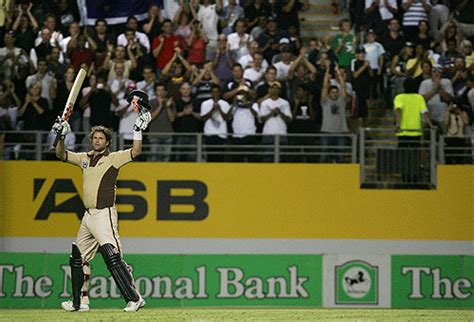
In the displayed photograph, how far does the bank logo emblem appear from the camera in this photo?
1945 cm

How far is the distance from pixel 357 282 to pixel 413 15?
4921 millimetres

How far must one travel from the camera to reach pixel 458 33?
21250 mm

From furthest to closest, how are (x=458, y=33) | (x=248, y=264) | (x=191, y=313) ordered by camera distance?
(x=458, y=33) < (x=248, y=264) < (x=191, y=313)

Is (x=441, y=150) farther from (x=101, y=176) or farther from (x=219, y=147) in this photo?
(x=101, y=176)

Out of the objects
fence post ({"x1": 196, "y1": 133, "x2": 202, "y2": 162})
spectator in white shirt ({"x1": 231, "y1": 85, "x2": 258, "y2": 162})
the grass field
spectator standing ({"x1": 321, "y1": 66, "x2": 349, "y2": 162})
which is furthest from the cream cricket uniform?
spectator standing ({"x1": 321, "y1": 66, "x2": 349, "y2": 162})

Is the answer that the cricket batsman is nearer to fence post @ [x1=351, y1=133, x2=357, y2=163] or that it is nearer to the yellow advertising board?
the yellow advertising board

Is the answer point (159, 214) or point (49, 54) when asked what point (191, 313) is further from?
point (49, 54)

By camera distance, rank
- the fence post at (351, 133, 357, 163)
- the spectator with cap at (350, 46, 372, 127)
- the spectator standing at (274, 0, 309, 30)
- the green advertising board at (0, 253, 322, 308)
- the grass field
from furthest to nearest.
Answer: the spectator standing at (274, 0, 309, 30) → the spectator with cap at (350, 46, 372, 127) → the fence post at (351, 133, 357, 163) → the green advertising board at (0, 253, 322, 308) → the grass field

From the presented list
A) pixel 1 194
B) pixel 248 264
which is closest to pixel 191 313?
pixel 248 264

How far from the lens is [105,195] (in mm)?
14625

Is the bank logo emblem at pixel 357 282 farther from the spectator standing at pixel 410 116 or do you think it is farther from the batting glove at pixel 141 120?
the batting glove at pixel 141 120

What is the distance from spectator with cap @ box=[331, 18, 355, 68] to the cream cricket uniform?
6.87m

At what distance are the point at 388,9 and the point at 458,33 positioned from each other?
4.21ft

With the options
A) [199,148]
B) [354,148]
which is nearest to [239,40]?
[199,148]
